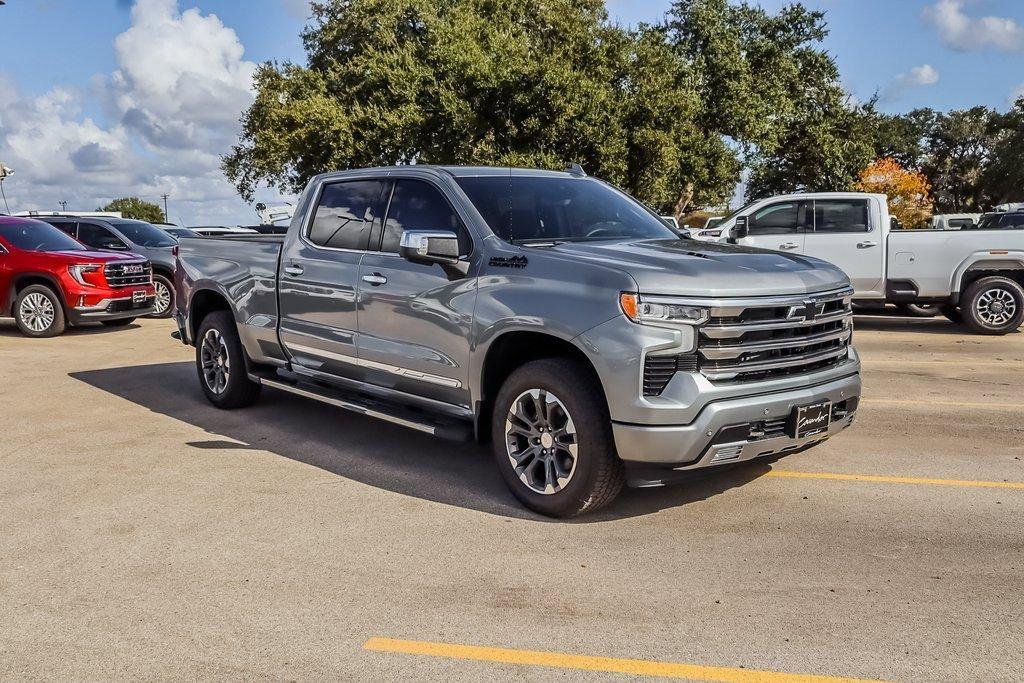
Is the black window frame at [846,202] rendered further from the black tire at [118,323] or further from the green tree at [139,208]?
the green tree at [139,208]

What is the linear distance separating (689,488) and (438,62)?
25.5 metres

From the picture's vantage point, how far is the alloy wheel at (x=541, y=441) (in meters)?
5.04

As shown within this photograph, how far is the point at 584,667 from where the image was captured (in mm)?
3488

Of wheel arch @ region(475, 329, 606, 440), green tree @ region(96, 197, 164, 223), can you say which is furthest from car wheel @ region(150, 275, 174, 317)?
green tree @ region(96, 197, 164, 223)

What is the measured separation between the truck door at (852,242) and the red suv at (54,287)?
1059cm

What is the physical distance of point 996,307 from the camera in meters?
13.3

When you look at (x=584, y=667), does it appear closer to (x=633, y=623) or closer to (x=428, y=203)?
(x=633, y=623)

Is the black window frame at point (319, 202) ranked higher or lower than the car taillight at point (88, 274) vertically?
higher

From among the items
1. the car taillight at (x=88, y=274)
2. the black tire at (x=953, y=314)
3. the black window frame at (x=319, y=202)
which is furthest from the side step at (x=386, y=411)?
the black tire at (x=953, y=314)

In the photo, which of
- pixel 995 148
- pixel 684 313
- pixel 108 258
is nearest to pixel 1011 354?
A: pixel 684 313

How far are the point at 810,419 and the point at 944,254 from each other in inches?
374

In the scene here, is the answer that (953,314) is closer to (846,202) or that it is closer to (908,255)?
(908,255)

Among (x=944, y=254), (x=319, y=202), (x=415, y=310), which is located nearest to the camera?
(x=415, y=310)

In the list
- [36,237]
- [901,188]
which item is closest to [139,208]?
[901,188]
